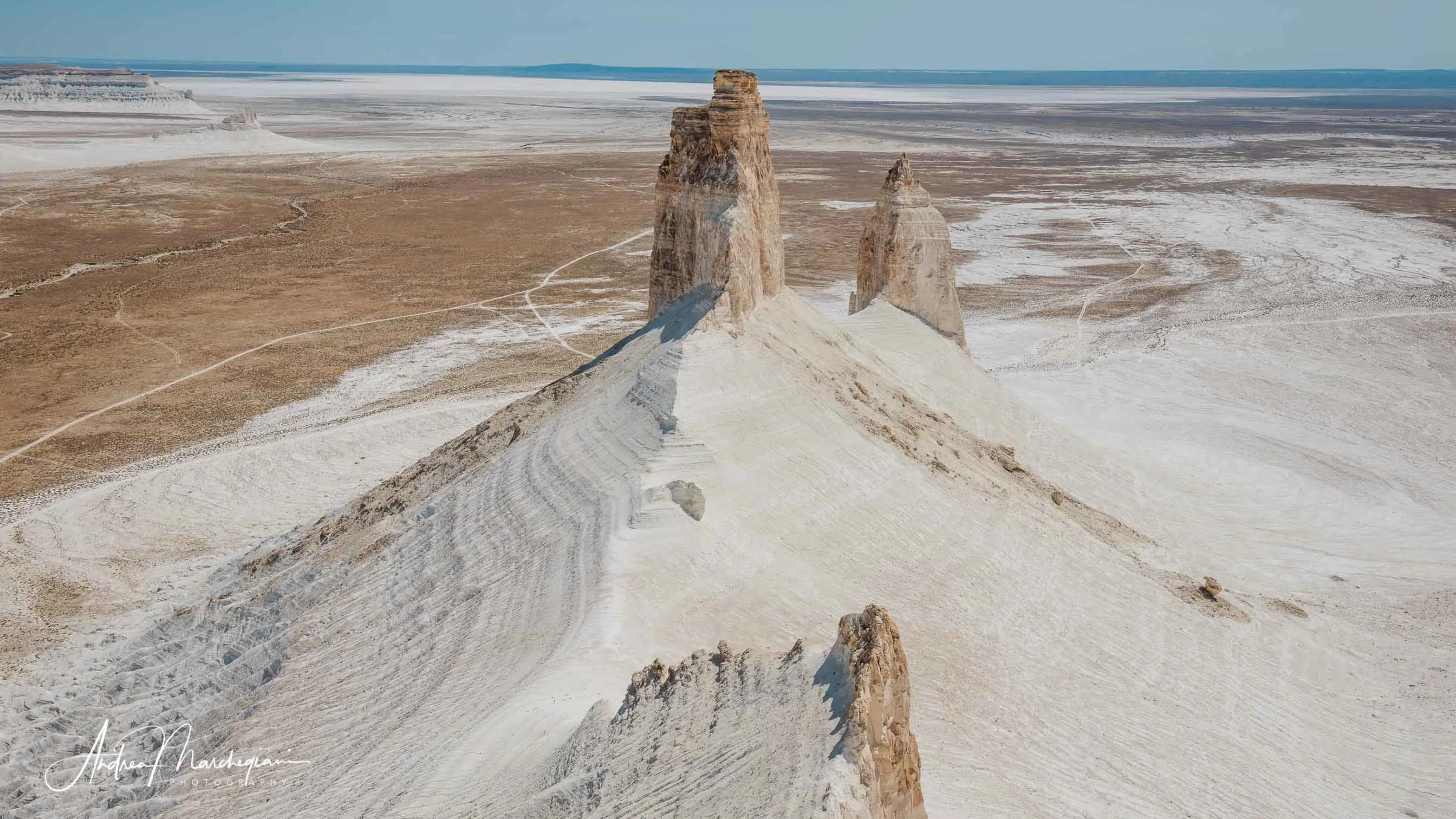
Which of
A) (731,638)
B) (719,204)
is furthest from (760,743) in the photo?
(719,204)

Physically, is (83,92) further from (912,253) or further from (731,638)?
(731,638)

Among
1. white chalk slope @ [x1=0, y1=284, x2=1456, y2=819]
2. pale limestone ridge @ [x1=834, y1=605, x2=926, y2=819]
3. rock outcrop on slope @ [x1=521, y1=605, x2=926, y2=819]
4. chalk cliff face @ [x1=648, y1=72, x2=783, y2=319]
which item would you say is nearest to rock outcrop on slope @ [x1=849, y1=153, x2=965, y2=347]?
white chalk slope @ [x1=0, y1=284, x2=1456, y2=819]

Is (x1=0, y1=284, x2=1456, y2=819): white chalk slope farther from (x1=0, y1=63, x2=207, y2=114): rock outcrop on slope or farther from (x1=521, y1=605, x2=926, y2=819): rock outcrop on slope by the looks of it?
(x1=0, y1=63, x2=207, y2=114): rock outcrop on slope

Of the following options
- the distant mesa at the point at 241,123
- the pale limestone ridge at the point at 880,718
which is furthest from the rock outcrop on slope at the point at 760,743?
the distant mesa at the point at 241,123

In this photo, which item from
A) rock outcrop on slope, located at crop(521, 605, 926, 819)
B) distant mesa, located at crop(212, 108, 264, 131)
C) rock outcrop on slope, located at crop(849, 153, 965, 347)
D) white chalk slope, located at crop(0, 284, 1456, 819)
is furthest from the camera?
distant mesa, located at crop(212, 108, 264, 131)

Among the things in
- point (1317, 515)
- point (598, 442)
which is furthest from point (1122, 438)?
point (598, 442)

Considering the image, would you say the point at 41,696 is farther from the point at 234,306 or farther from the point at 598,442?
the point at 234,306
